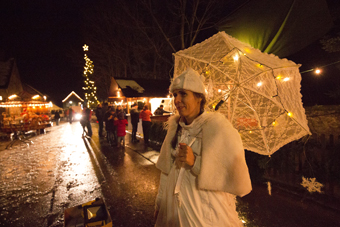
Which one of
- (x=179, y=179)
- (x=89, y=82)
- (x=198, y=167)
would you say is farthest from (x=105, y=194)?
(x=89, y=82)

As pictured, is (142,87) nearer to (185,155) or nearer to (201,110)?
(201,110)

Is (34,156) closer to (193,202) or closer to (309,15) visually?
(193,202)

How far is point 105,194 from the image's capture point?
4328mm

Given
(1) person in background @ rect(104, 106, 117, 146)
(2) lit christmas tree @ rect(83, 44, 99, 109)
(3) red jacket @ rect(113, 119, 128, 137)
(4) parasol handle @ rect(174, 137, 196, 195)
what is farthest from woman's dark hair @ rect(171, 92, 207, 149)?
(2) lit christmas tree @ rect(83, 44, 99, 109)

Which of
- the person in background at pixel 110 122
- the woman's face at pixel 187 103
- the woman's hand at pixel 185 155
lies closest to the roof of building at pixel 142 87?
the person in background at pixel 110 122

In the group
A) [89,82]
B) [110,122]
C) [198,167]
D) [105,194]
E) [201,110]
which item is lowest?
[105,194]

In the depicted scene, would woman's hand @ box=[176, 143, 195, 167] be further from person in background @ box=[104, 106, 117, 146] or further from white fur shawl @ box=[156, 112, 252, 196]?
person in background @ box=[104, 106, 117, 146]

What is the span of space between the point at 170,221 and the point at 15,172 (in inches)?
293

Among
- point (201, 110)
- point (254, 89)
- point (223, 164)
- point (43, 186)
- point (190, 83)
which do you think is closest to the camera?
point (223, 164)

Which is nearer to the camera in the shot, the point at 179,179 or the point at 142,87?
the point at 179,179

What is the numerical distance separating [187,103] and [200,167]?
1.86ft

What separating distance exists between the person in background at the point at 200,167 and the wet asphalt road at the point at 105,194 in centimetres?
227

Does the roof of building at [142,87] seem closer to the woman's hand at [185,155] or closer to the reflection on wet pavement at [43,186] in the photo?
the reflection on wet pavement at [43,186]

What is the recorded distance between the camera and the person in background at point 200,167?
1.29 metres
